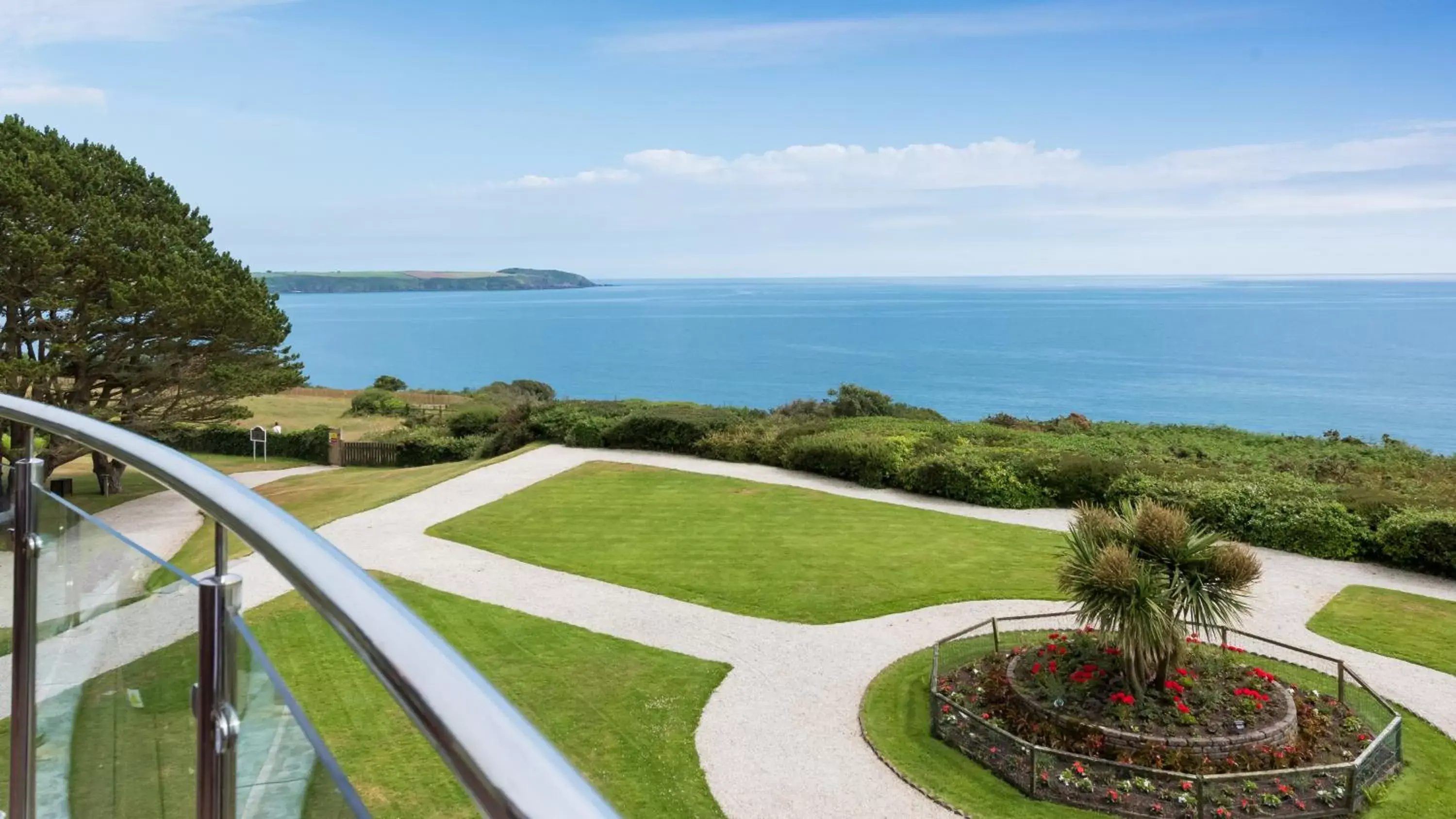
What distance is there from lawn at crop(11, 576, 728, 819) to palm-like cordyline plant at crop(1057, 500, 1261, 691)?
11.5ft

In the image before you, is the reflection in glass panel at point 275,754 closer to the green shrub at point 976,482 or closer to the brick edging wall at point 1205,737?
the brick edging wall at point 1205,737

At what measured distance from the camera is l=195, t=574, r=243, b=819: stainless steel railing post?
3.96ft

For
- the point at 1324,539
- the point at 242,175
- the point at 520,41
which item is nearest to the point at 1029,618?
the point at 1324,539

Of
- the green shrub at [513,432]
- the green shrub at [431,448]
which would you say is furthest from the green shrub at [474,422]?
the green shrub at [513,432]

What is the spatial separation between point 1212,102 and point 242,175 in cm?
5067

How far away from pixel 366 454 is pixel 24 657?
87.7ft

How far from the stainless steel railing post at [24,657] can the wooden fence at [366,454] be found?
84.9 ft

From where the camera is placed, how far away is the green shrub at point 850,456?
58.7 feet

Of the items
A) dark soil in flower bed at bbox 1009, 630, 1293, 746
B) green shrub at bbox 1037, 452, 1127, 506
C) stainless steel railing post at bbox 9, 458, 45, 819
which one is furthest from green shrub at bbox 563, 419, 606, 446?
stainless steel railing post at bbox 9, 458, 45, 819

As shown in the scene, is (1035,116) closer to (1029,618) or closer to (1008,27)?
(1008,27)

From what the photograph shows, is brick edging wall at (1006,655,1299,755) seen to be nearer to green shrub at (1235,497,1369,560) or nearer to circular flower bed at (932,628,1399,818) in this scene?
circular flower bed at (932,628,1399,818)

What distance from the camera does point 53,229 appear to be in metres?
19.6

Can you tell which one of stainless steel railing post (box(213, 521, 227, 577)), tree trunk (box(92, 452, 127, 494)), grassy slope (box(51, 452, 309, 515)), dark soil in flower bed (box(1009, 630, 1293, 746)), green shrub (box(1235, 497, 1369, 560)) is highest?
stainless steel railing post (box(213, 521, 227, 577))

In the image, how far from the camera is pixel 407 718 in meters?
0.66
